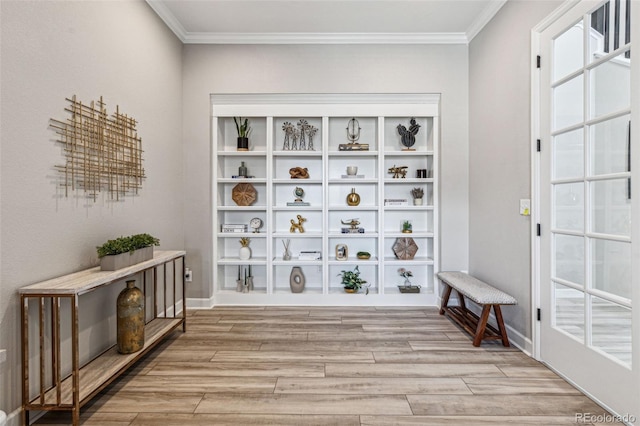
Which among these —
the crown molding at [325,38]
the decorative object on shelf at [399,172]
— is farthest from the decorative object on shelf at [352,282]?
the crown molding at [325,38]

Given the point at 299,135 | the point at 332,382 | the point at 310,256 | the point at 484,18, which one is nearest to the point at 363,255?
the point at 310,256

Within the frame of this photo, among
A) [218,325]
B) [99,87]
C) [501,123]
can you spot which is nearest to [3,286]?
[99,87]

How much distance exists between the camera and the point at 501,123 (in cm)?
313

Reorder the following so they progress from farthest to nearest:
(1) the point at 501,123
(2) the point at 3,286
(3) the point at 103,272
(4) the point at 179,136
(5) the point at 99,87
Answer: (4) the point at 179,136
(1) the point at 501,123
(5) the point at 99,87
(3) the point at 103,272
(2) the point at 3,286

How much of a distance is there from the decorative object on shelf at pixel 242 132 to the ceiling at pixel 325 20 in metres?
0.84

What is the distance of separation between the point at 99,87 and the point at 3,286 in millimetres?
1449

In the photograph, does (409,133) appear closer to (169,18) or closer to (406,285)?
(406,285)

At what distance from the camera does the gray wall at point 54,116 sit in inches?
68.7

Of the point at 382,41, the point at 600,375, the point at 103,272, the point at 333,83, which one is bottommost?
the point at 600,375

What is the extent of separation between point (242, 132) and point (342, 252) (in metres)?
1.80

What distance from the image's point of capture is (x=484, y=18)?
339 centimetres

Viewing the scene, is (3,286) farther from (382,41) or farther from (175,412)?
(382,41)

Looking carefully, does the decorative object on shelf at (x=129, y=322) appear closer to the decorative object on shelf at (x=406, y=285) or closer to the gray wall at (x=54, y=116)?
the gray wall at (x=54, y=116)

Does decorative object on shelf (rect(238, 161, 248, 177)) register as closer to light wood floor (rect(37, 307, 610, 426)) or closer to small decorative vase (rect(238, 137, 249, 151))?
small decorative vase (rect(238, 137, 249, 151))
